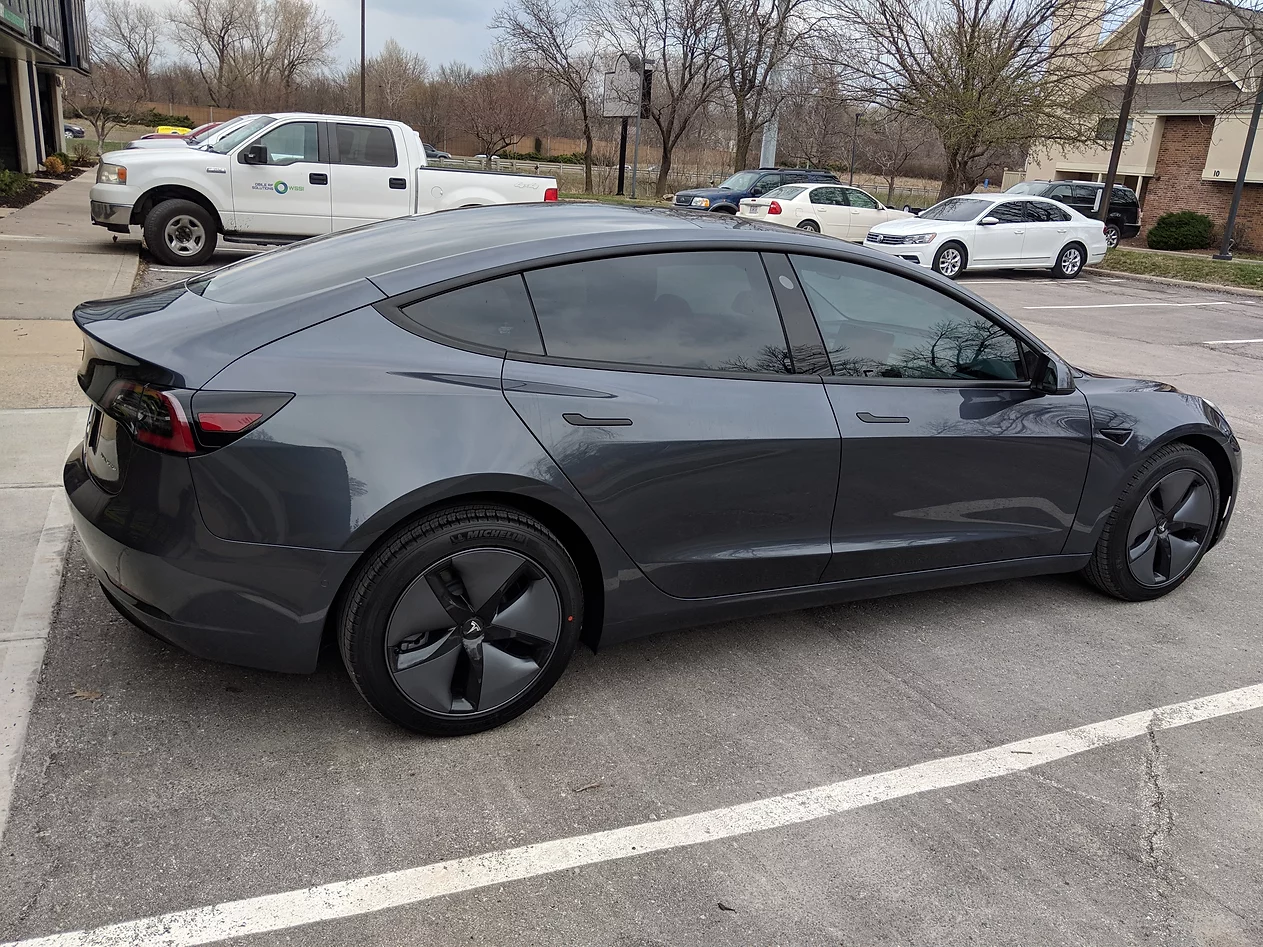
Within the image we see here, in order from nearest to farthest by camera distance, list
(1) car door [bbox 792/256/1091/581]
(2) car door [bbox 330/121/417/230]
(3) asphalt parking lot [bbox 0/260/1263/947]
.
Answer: (3) asphalt parking lot [bbox 0/260/1263/947] → (1) car door [bbox 792/256/1091/581] → (2) car door [bbox 330/121/417/230]

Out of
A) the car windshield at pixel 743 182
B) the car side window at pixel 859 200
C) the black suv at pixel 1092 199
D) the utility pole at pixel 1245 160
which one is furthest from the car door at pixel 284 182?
the black suv at pixel 1092 199

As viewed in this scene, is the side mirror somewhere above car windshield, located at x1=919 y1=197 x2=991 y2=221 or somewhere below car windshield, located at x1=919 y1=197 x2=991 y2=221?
below

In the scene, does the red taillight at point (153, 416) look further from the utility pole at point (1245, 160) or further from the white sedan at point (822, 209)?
the utility pole at point (1245, 160)

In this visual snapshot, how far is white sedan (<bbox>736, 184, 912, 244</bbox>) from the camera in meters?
20.0

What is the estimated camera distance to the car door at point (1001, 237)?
18031mm

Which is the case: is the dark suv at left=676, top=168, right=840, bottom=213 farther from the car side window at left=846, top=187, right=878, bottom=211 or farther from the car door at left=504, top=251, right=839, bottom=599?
the car door at left=504, top=251, right=839, bottom=599

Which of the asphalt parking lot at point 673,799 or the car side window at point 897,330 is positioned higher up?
the car side window at point 897,330

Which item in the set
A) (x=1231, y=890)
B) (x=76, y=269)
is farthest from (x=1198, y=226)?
(x=1231, y=890)

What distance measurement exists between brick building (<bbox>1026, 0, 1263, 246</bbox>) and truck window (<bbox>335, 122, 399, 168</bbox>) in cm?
2189

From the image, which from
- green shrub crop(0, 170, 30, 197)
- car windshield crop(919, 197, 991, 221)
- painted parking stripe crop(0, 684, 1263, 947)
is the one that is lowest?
painted parking stripe crop(0, 684, 1263, 947)

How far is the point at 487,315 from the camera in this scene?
9.77 ft

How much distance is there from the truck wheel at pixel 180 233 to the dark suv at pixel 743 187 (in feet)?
41.9

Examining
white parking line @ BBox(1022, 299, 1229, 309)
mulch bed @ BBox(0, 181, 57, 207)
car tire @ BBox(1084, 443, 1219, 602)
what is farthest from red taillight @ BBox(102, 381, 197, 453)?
mulch bed @ BBox(0, 181, 57, 207)

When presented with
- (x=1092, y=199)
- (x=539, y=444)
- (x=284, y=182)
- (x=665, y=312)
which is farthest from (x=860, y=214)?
(x=539, y=444)
